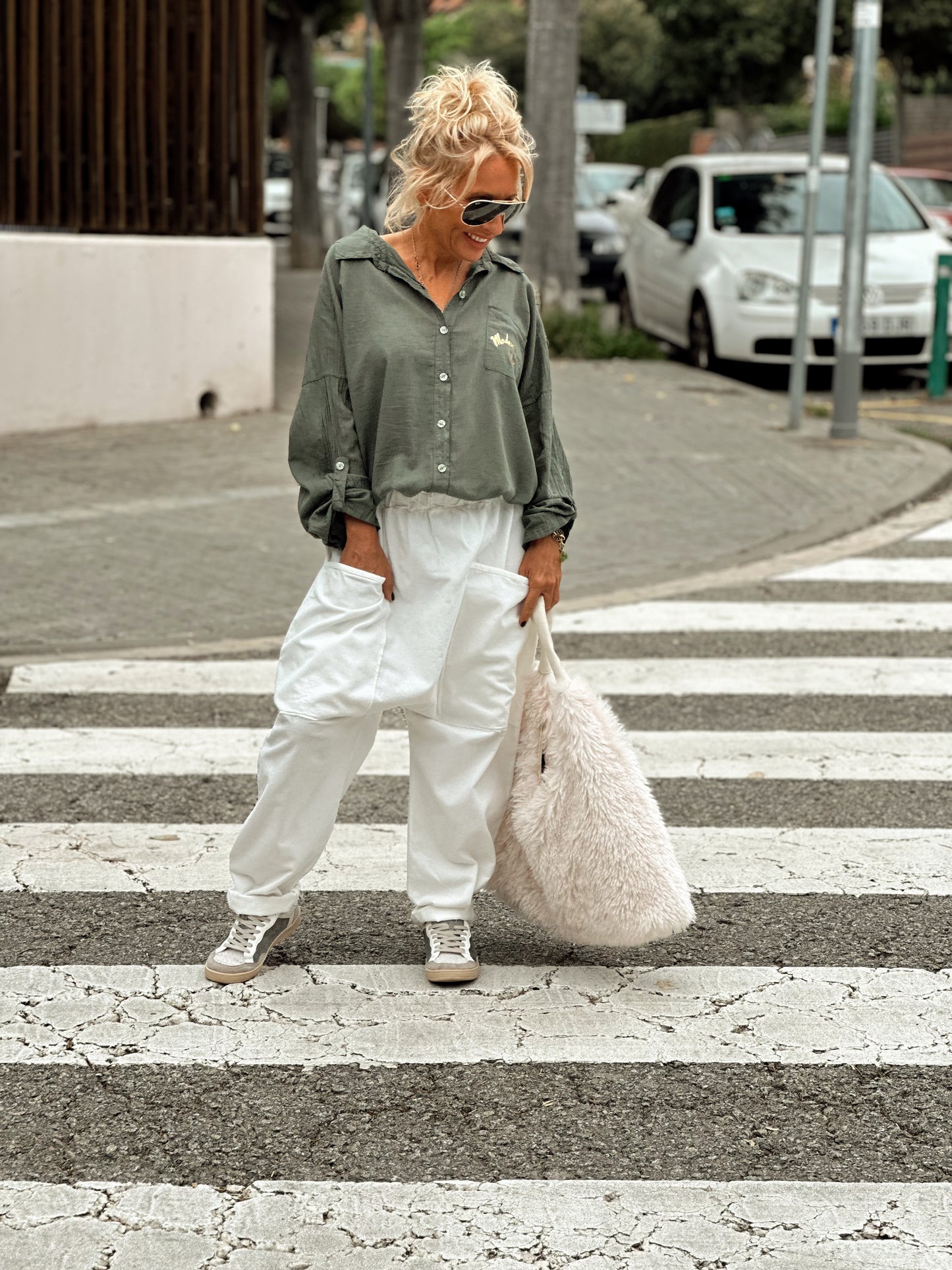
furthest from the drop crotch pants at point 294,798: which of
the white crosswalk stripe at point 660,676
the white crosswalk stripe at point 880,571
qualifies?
the white crosswalk stripe at point 880,571

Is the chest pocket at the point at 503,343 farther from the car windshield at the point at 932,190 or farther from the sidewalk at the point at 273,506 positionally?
the car windshield at the point at 932,190

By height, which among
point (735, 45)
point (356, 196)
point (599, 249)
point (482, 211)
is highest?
point (735, 45)

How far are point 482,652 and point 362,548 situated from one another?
1.08 feet

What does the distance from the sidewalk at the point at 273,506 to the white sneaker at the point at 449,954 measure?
3346mm

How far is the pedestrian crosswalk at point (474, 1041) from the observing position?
299cm

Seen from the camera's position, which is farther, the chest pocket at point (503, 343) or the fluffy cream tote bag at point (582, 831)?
the fluffy cream tote bag at point (582, 831)

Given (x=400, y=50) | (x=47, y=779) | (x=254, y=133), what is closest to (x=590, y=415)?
(x=254, y=133)

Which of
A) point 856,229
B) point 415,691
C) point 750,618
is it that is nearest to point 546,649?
point 415,691

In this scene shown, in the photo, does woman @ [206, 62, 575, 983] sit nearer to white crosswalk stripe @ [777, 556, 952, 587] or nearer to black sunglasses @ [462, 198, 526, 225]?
black sunglasses @ [462, 198, 526, 225]

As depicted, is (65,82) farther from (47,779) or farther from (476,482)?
(476,482)

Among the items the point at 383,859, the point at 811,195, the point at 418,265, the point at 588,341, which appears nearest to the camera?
the point at 418,265

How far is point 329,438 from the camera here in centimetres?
375

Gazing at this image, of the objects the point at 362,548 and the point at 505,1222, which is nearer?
the point at 505,1222

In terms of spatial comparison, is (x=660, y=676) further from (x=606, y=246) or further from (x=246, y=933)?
(x=606, y=246)
